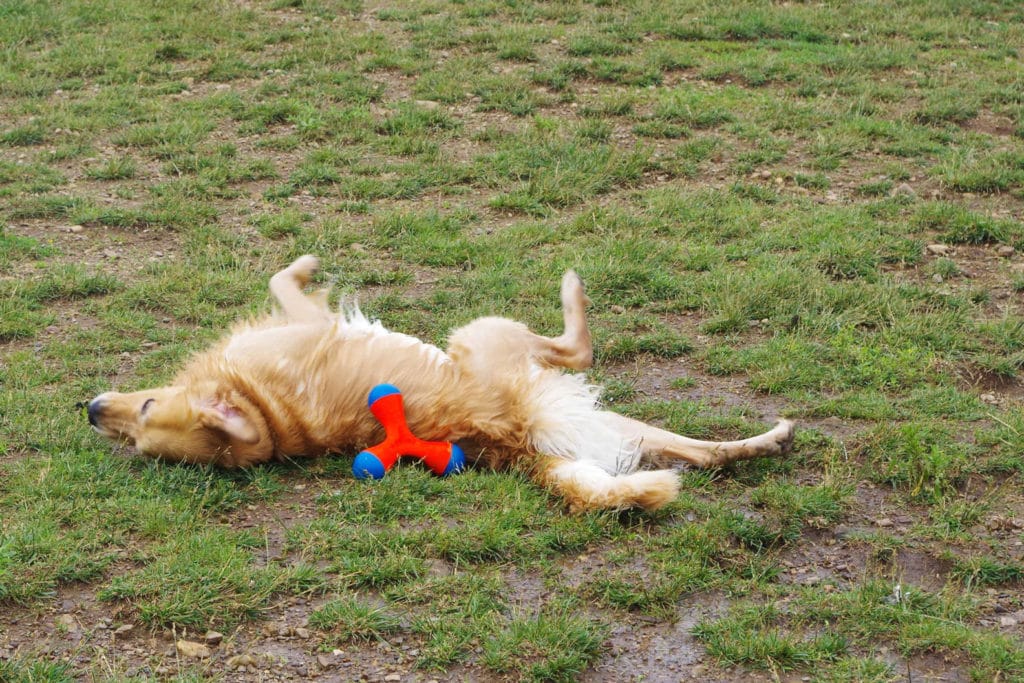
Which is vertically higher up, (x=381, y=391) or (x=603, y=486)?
(x=381, y=391)

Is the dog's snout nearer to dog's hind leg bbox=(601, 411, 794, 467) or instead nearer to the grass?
the grass

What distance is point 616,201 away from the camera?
8508 millimetres

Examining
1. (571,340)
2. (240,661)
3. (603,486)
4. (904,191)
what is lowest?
(240,661)

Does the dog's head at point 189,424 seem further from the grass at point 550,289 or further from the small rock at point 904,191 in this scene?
the small rock at point 904,191

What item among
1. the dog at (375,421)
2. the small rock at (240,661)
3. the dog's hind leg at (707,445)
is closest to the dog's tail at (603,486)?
the dog at (375,421)

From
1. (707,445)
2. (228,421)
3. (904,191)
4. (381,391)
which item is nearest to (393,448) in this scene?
(381,391)

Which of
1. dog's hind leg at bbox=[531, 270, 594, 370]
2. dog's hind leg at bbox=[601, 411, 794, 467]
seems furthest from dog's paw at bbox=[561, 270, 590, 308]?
dog's hind leg at bbox=[601, 411, 794, 467]

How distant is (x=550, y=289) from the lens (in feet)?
23.2

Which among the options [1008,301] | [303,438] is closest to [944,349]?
[1008,301]

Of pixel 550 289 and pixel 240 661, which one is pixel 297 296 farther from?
pixel 240 661

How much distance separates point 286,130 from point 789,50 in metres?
5.05

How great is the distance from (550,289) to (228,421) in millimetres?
2731

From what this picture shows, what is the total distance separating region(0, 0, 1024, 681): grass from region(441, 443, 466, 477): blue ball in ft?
0.24

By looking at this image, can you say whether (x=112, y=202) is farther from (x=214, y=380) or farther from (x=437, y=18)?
(x=437, y=18)
